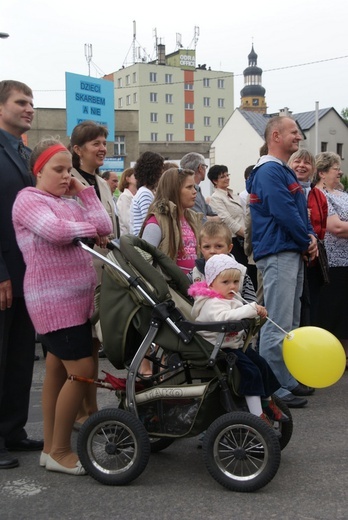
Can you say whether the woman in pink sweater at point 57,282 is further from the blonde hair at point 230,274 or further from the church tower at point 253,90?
the church tower at point 253,90

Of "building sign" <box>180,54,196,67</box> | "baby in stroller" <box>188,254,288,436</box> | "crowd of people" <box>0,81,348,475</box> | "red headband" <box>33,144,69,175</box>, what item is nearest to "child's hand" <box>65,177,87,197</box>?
"crowd of people" <box>0,81,348,475</box>

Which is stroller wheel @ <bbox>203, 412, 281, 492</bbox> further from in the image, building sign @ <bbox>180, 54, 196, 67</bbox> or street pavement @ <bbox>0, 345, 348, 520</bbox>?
building sign @ <bbox>180, 54, 196, 67</bbox>

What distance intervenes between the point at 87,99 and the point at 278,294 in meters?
8.02

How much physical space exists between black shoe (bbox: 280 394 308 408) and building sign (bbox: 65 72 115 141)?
7395 mm

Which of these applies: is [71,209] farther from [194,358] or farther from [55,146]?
[194,358]

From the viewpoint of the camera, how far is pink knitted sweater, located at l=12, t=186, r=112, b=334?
3992mm

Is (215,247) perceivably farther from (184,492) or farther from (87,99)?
(87,99)

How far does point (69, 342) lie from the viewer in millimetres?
4105

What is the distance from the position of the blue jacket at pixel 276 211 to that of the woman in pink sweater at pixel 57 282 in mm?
1684

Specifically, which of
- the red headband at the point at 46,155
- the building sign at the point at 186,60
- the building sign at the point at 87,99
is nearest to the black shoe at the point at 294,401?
the red headband at the point at 46,155

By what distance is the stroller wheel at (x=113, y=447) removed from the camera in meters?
3.89

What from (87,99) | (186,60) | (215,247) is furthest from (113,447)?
(186,60)

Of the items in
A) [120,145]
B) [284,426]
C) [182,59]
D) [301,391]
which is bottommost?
[301,391]

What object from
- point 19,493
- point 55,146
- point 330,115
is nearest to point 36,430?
point 19,493
